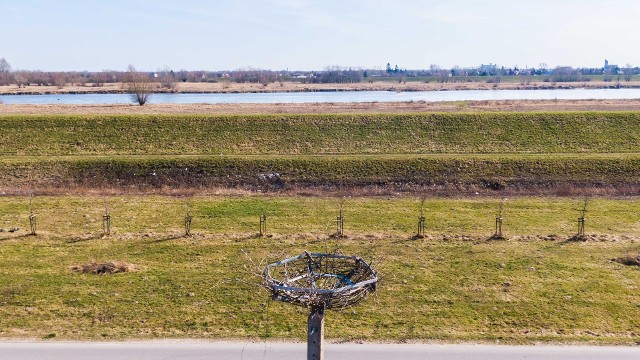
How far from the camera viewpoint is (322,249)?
20.7 metres

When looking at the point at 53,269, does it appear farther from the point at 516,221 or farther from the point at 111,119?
the point at 111,119

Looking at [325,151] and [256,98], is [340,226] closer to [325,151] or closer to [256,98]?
[325,151]

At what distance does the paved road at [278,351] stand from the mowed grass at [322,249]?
0.50m

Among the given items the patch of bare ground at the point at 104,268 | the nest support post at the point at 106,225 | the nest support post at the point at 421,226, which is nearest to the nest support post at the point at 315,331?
the patch of bare ground at the point at 104,268

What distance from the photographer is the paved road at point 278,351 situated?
12.8 meters

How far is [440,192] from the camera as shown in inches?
1271

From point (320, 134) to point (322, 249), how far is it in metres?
21.9

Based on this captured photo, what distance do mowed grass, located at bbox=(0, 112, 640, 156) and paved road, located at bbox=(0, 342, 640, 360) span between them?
2608 centimetres

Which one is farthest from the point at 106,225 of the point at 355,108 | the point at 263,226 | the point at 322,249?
the point at 355,108

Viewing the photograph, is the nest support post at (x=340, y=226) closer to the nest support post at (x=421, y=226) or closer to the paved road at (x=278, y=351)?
the nest support post at (x=421, y=226)

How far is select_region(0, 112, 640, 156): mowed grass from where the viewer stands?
39.1m

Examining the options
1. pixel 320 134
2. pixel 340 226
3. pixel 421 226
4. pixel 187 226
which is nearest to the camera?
pixel 187 226

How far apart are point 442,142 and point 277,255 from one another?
2360 centimetres

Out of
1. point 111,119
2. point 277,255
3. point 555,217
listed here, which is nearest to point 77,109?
point 111,119
